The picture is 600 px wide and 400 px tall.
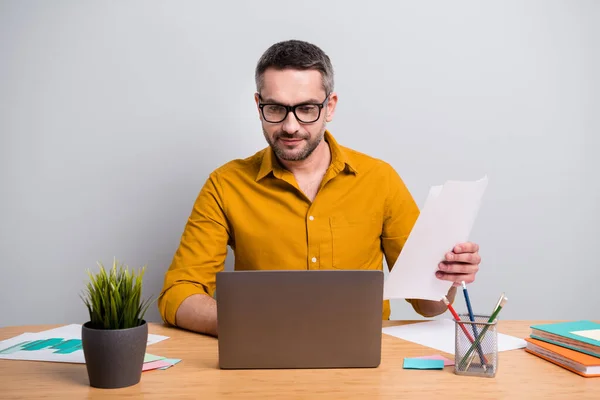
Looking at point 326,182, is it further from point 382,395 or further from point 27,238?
point 27,238

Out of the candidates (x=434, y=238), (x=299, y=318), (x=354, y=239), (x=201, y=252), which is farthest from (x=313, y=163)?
(x=299, y=318)

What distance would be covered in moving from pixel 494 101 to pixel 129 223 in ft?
5.41

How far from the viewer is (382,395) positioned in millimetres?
1102

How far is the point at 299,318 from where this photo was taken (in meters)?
1.21

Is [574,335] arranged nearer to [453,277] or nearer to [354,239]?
[453,277]

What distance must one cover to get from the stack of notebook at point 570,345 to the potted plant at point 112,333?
86cm

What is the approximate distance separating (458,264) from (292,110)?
773 millimetres

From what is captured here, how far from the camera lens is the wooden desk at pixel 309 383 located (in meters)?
1.11

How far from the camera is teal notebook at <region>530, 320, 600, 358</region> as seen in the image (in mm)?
1270

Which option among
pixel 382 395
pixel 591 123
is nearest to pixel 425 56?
pixel 591 123

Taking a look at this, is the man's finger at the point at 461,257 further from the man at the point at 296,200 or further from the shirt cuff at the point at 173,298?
the shirt cuff at the point at 173,298

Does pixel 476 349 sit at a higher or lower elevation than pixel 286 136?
lower

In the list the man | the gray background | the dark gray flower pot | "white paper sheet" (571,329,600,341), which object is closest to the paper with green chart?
the dark gray flower pot

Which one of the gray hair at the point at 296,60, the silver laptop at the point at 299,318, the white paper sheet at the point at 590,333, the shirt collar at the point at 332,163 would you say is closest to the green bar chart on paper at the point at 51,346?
the silver laptop at the point at 299,318
